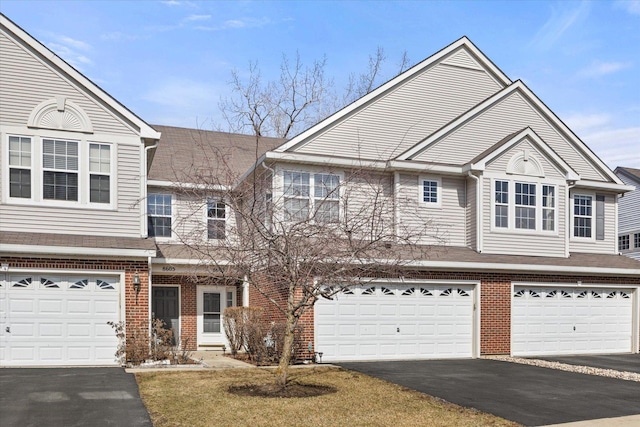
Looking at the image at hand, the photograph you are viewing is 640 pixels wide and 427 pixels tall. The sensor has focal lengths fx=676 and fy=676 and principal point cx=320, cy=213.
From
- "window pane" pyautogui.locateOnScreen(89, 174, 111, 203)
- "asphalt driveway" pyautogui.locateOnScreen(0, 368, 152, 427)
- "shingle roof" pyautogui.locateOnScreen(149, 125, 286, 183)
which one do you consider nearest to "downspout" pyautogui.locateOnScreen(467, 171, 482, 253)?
"shingle roof" pyautogui.locateOnScreen(149, 125, 286, 183)

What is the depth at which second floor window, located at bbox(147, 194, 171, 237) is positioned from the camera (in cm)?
2219

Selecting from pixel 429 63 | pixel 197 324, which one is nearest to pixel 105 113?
pixel 197 324

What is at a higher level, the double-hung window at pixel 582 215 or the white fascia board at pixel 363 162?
the white fascia board at pixel 363 162

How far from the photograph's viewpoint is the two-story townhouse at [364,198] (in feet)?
55.0

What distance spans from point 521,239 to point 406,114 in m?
5.56

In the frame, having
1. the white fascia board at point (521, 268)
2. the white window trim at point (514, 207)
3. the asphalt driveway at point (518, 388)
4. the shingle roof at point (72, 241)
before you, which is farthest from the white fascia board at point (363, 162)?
the asphalt driveway at point (518, 388)

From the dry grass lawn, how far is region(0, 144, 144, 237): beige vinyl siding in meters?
4.77

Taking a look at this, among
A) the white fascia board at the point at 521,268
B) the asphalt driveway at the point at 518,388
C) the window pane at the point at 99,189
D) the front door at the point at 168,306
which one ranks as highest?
the window pane at the point at 99,189

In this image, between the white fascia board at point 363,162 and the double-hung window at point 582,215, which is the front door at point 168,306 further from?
the double-hung window at point 582,215

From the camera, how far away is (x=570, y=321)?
853 inches

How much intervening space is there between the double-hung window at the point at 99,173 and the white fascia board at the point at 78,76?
101cm

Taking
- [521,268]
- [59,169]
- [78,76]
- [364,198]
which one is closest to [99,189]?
[59,169]

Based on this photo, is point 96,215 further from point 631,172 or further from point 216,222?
point 631,172

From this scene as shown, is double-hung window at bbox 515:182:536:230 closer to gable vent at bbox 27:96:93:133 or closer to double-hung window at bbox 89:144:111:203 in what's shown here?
double-hung window at bbox 89:144:111:203
